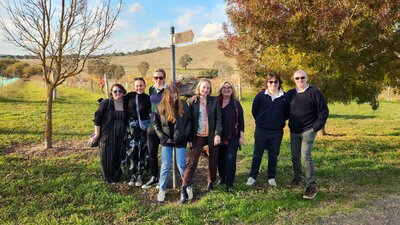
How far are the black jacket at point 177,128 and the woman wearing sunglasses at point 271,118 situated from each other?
1.30 metres

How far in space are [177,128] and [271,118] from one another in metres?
1.59

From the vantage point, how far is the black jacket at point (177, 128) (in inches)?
195

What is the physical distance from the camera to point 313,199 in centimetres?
508

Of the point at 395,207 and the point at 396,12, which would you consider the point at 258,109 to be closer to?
the point at 395,207

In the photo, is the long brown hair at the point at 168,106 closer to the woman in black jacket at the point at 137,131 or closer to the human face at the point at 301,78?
the woman in black jacket at the point at 137,131

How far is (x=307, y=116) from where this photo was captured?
17.1ft

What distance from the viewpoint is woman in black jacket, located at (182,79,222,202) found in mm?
5086

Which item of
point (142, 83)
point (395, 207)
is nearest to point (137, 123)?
point (142, 83)

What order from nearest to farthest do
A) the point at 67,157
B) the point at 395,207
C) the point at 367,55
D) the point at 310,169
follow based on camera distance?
1. the point at 395,207
2. the point at 310,169
3. the point at 67,157
4. the point at 367,55

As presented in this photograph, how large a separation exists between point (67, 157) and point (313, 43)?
5.89 meters

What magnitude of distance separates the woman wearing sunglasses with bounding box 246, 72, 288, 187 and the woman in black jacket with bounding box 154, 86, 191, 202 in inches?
50.9

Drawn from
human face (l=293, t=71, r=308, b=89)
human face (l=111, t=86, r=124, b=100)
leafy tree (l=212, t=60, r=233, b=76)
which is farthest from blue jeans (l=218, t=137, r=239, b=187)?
leafy tree (l=212, t=60, r=233, b=76)

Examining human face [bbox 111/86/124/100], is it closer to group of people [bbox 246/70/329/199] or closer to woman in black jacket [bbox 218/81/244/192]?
woman in black jacket [bbox 218/81/244/192]

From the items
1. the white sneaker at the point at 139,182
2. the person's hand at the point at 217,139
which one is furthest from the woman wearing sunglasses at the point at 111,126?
the person's hand at the point at 217,139
